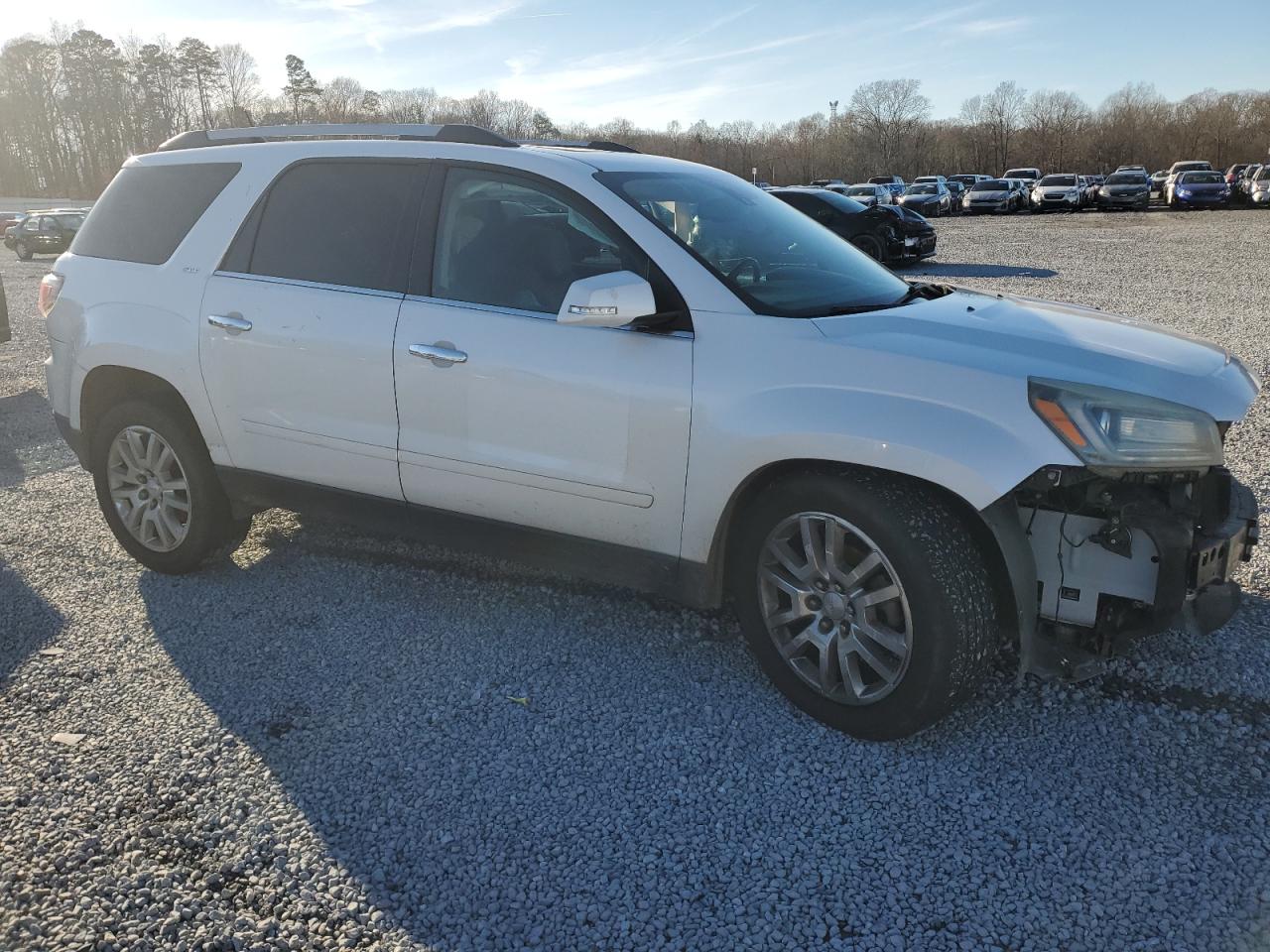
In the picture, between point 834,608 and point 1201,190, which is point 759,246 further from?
point 1201,190

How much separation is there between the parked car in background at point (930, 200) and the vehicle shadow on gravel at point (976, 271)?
24.9 meters

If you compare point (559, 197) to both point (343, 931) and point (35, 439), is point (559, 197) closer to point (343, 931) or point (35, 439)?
point (343, 931)

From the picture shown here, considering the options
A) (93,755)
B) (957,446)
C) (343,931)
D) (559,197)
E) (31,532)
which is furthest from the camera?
(31,532)

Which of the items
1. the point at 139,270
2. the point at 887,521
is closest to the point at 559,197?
the point at 887,521

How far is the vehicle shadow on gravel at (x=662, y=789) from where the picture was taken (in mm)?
2514

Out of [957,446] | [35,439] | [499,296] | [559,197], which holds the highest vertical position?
[559,197]

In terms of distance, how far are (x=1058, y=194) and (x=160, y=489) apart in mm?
44444

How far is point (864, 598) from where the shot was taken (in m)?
3.10

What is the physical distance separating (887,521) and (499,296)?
1.66m

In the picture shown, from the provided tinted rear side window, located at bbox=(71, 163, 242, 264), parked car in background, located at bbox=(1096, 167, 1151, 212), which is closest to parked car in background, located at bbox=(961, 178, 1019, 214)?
parked car in background, located at bbox=(1096, 167, 1151, 212)

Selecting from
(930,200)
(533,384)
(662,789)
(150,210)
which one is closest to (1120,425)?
(662,789)

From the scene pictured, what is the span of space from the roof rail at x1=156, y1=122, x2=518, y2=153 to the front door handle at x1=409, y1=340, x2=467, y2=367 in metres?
0.88

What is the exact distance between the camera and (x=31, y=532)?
548 centimetres

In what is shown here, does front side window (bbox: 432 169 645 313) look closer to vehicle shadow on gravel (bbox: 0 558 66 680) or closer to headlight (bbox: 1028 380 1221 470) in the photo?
headlight (bbox: 1028 380 1221 470)
